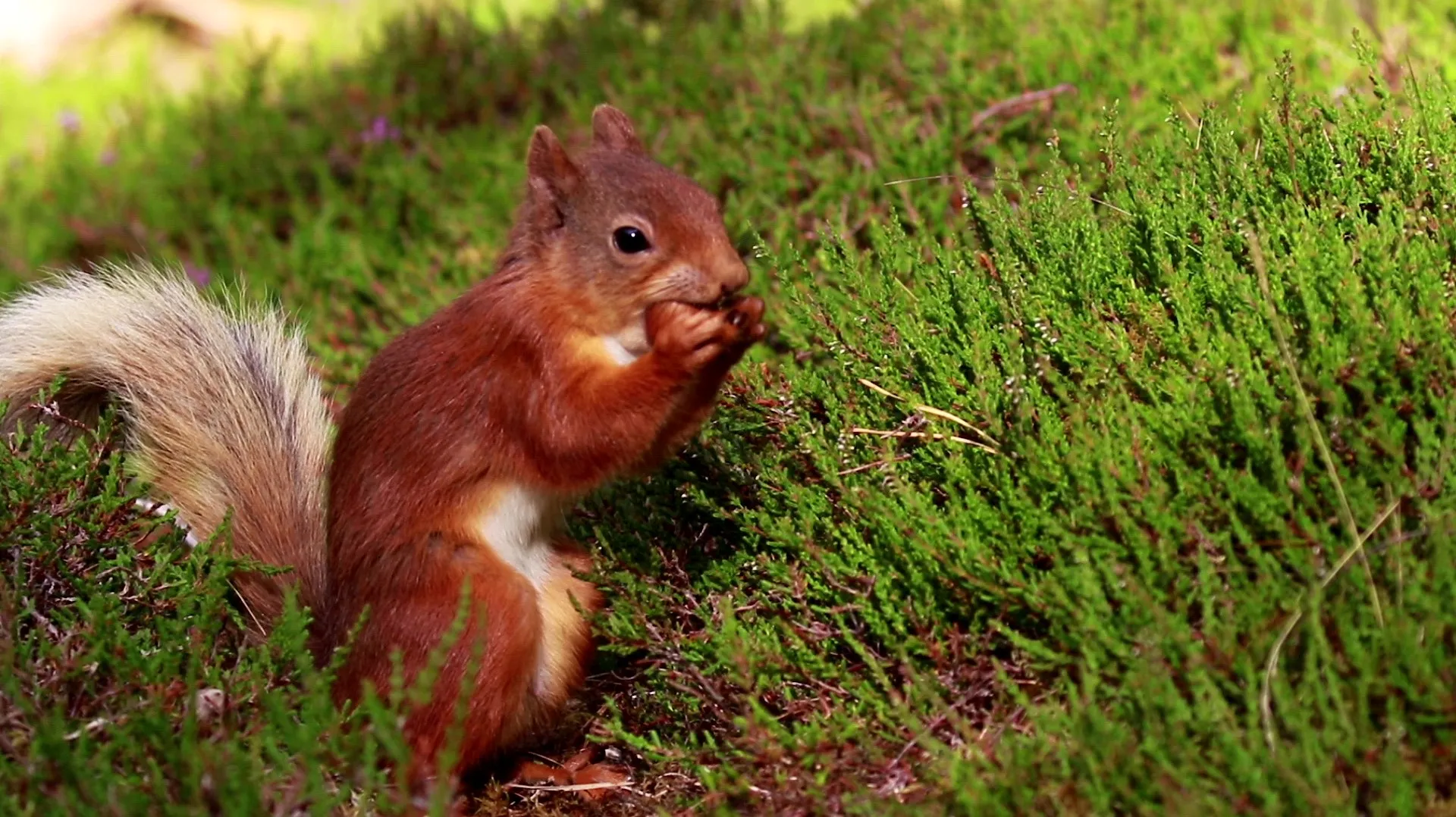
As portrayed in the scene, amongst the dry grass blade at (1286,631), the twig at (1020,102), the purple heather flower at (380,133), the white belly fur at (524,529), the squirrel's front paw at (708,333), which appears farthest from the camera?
the purple heather flower at (380,133)

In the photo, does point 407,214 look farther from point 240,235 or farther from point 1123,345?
point 1123,345

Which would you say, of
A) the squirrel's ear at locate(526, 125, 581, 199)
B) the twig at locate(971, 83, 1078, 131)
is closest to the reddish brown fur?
the squirrel's ear at locate(526, 125, 581, 199)

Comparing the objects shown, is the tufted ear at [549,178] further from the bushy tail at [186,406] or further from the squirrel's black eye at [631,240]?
the bushy tail at [186,406]

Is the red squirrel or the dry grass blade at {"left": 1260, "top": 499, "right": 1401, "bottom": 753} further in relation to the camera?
the red squirrel

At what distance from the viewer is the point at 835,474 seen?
2768 mm

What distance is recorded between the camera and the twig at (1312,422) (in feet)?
7.20

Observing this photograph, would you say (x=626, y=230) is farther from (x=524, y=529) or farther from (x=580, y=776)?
(x=580, y=776)

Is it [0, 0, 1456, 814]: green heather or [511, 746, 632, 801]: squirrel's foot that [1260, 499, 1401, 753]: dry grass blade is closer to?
[0, 0, 1456, 814]: green heather

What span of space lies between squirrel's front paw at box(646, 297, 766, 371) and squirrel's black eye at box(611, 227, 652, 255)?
0.18 metres

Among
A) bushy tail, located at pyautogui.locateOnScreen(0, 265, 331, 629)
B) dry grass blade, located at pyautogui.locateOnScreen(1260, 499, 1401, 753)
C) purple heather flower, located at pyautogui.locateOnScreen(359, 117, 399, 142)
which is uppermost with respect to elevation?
purple heather flower, located at pyautogui.locateOnScreen(359, 117, 399, 142)

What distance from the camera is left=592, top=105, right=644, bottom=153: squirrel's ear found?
3146 mm

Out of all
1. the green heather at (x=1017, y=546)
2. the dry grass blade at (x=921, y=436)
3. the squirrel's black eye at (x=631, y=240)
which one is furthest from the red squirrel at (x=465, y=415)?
the dry grass blade at (x=921, y=436)

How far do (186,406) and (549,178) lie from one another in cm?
93

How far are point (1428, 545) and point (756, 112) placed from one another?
2786 millimetres
